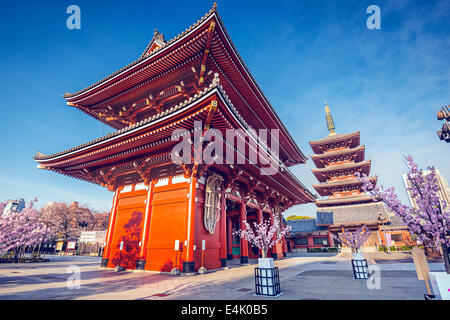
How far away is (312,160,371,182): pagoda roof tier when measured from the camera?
35.5 meters

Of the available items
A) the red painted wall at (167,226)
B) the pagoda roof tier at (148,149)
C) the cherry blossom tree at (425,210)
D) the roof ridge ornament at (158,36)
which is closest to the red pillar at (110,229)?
the pagoda roof tier at (148,149)

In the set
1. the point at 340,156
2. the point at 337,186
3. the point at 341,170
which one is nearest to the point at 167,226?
the point at 337,186

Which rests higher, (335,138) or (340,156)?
(335,138)

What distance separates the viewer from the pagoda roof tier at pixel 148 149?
8602 millimetres

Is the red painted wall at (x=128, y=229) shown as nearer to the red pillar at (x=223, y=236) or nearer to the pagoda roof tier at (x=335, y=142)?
the red pillar at (x=223, y=236)

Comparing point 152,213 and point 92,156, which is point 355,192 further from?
point 92,156

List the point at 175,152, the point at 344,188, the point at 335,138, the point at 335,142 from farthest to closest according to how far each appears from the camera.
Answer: the point at 335,142 < the point at 335,138 < the point at 344,188 < the point at 175,152

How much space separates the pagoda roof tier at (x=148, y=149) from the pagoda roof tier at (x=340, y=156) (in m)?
23.4

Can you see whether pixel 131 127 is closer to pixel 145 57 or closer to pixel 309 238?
pixel 145 57

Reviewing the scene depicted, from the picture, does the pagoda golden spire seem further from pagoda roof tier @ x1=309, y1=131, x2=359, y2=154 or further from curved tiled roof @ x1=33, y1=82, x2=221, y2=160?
curved tiled roof @ x1=33, y1=82, x2=221, y2=160

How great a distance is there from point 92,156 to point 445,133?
18.2 m

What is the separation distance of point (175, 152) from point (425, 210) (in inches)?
392

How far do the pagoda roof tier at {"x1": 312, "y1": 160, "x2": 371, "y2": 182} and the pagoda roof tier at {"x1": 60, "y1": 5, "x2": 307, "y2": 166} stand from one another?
973 inches

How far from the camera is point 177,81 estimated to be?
12969mm
